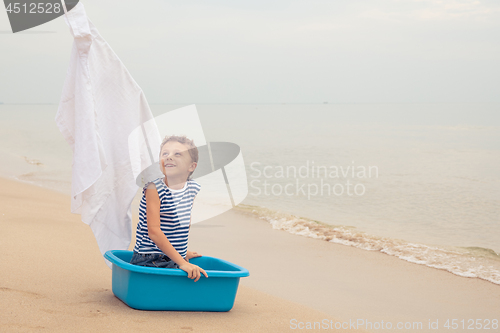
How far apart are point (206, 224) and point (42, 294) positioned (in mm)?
3688

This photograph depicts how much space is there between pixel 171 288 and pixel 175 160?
2.68 feet

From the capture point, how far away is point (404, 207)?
890 cm

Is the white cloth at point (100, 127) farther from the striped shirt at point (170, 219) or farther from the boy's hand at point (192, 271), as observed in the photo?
the boy's hand at point (192, 271)

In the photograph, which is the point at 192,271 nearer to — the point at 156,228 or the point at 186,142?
the point at 156,228

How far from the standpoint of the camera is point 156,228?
266 cm

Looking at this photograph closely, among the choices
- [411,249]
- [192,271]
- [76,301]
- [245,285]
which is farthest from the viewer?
[411,249]

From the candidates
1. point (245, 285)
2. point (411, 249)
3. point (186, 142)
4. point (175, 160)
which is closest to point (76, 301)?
point (175, 160)

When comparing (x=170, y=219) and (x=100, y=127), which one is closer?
(x=170, y=219)

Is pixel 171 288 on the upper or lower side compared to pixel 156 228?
lower

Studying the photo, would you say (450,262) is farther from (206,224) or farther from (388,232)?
(206,224)

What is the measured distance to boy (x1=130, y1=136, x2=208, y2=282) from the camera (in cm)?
267

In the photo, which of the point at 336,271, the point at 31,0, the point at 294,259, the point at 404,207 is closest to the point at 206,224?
the point at 294,259

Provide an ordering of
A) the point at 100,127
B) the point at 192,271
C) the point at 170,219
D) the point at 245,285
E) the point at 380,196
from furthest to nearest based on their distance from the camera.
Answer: the point at 380,196
the point at 245,285
the point at 100,127
the point at 170,219
the point at 192,271

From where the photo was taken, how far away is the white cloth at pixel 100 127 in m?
2.78
